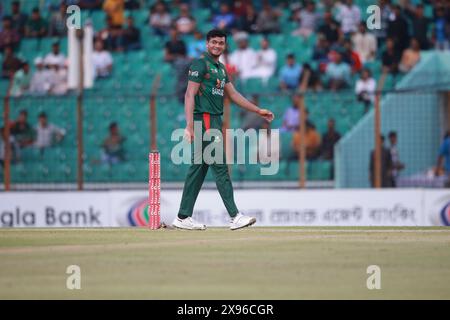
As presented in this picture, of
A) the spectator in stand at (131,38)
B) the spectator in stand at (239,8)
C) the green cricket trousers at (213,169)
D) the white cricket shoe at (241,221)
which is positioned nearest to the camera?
the green cricket trousers at (213,169)

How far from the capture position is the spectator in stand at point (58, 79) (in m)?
24.6

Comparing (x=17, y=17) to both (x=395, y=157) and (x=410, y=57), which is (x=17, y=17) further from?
(x=395, y=157)

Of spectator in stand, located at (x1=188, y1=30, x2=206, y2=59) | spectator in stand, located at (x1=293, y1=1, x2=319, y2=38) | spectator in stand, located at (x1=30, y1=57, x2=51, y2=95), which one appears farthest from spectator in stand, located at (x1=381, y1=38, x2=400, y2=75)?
spectator in stand, located at (x1=30, y1=57, x2=51, y2=95)

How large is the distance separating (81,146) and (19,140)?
133cm

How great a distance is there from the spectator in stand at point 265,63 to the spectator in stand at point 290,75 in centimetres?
49

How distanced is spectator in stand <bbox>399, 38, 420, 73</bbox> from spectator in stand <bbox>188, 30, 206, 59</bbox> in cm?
438

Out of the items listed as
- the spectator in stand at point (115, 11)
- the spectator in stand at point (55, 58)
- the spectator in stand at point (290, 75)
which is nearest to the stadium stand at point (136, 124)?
the spectator in stand at point (290, 75)

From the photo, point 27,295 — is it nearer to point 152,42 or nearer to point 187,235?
point 187,235

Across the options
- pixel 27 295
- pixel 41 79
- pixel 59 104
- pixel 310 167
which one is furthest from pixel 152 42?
pixel 27 295

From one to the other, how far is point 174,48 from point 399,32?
4968mm

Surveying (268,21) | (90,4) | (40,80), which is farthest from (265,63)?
(90,4)

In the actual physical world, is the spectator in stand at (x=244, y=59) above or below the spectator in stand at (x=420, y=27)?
below

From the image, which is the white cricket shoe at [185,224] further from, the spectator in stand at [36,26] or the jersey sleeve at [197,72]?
the spectator in stand at [36,26]

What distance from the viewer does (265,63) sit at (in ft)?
79.6
